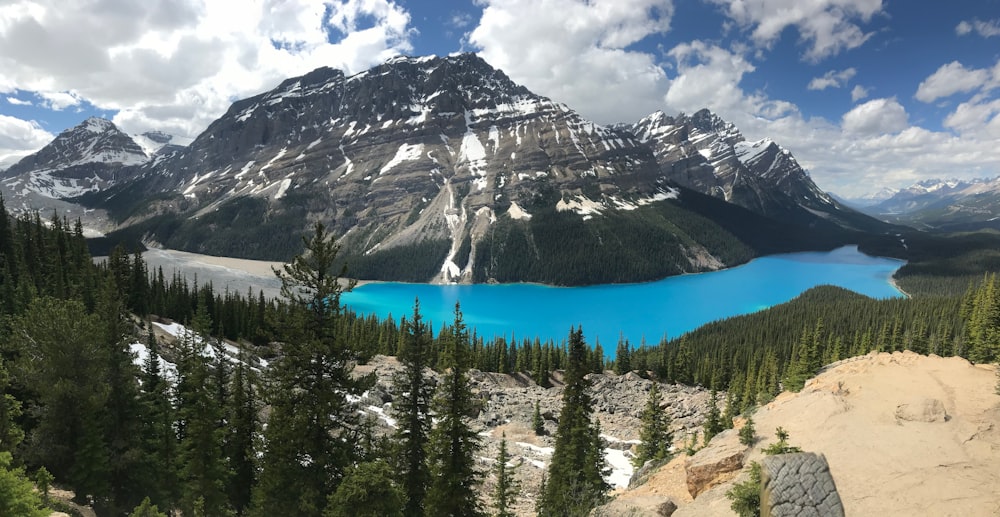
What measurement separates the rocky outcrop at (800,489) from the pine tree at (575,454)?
1434cm

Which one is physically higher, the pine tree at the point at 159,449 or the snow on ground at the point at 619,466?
the pine tree at the point at 159,449

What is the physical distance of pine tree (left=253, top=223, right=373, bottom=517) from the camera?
13.6 m

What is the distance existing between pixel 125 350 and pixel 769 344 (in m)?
97.8

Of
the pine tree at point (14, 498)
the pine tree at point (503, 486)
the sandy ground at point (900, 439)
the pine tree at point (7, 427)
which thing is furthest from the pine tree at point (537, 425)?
the pine tree at point (14, 498)

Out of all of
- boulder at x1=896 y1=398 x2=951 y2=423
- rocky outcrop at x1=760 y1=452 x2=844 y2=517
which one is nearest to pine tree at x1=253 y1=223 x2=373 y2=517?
rocky outcrop at x1=760 y1=452 x2=844 y2=517

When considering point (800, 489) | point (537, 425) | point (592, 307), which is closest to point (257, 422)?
point (800, 489)

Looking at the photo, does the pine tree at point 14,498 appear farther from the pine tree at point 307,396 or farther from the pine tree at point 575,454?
the pine tree at point 575,454

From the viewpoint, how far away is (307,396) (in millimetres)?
13844

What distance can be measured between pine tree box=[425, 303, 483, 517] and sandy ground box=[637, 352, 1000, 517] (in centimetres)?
820

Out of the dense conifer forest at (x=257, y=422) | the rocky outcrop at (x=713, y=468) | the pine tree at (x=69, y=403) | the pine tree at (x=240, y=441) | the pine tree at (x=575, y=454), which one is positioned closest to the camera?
the dense conifer forest at (x=257, y=422)

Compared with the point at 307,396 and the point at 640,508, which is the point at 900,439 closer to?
the point at 640,508

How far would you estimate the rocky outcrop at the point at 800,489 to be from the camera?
33.9 ft

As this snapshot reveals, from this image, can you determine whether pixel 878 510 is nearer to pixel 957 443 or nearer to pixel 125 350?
pixel 957 443

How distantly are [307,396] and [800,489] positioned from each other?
42.4ft
